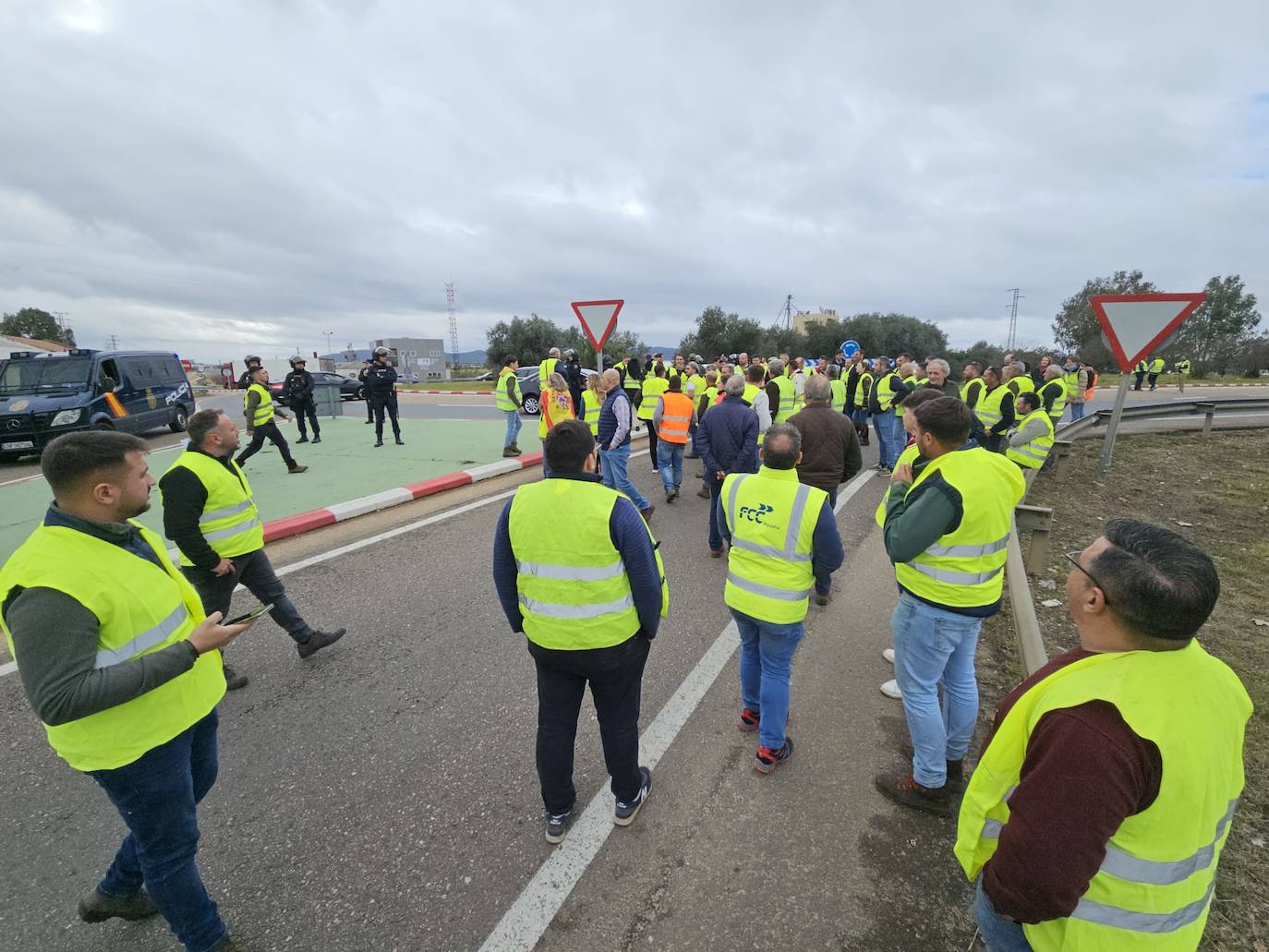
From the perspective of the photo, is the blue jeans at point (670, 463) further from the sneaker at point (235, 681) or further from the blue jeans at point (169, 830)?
the blue jeans at point (169, 830)

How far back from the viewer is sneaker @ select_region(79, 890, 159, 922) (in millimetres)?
2221

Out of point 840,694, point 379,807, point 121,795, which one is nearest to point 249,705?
point 379,807

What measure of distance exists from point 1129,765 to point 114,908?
3.42m

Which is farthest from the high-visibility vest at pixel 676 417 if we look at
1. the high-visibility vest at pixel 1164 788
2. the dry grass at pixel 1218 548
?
the high-visibility vest at pixel 1164 788

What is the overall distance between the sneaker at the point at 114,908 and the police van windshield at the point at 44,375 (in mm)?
13665

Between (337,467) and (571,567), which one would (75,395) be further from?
(571,567)

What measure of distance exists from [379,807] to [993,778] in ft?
8.78

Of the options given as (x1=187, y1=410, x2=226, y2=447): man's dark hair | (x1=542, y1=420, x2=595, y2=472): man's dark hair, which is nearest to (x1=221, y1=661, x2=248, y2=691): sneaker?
(x1=187, y1=410, x2=226, y2=447): man's dark hair

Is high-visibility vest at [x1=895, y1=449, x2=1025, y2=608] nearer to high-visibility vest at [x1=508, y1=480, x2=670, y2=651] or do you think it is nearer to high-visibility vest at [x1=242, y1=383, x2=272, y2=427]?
high-visibility vest at [x1=508, y1=480, x2=670, y2=651]

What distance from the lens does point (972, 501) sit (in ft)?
8.04

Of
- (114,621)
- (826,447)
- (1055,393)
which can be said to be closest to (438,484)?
(826,447)

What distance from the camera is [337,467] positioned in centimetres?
1004

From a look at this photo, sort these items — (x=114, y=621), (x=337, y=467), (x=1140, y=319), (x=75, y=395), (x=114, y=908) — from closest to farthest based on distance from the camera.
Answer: (x=114, y=621) < (x=114, y=908) < (x=1140, y=319) < (x=337, y=467) < (x=75, y=395)

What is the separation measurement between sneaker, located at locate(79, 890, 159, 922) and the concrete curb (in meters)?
4.64
